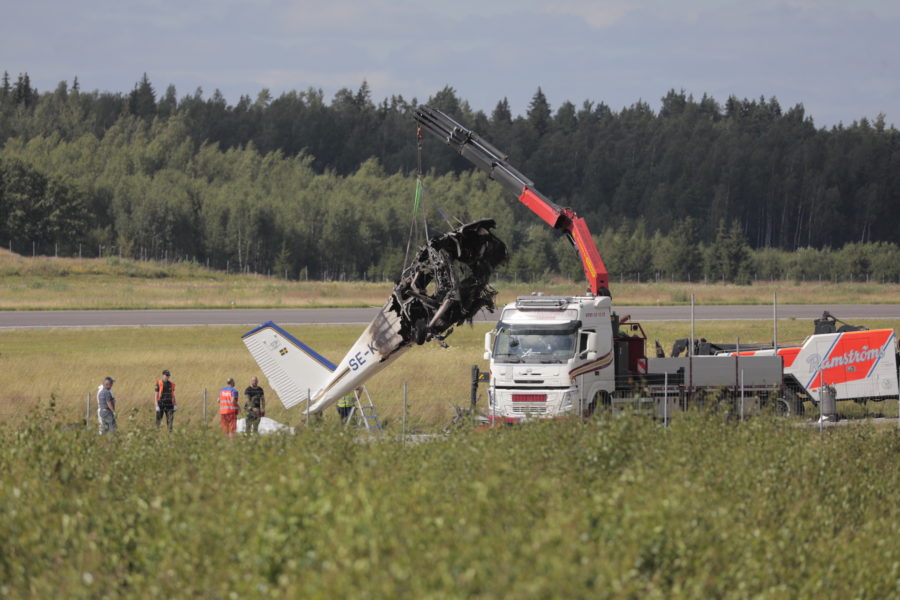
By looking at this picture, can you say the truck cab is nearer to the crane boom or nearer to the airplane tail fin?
the crane boom

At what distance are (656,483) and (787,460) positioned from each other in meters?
4.52

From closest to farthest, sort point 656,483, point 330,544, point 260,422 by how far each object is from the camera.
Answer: point 330,544
point 656,483
point 260,422

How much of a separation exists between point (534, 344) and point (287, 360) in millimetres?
6443

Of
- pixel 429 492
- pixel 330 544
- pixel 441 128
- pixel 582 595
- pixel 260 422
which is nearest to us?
pixel 582 595

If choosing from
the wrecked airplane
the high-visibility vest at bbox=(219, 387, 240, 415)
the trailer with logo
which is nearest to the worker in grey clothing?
the high-visibility vest at bbox=(219, 387, 240, 415)

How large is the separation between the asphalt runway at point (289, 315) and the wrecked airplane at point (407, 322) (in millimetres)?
32540

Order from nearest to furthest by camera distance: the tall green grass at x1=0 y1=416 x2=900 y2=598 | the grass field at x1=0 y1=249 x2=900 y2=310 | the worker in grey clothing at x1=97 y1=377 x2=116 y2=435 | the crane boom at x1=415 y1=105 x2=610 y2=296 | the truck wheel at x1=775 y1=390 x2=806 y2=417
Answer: the tall green grass at x1=0 y1=416 x2=900 y2=598
the worker in grey clothing at x1=97 y1=377 x2=116 y2=435
the truck wheel at x1=775 y1=390 x2=806 y2=417
the crane boom at x1=415 y1=105 x2=610 y2=296
the grass field at x1=0 y1=249 x2=900 y2=310

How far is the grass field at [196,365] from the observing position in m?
31.1

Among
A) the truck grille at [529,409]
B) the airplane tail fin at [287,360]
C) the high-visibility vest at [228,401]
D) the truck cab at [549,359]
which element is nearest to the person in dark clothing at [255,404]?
the high-visibility vest at [228,401]

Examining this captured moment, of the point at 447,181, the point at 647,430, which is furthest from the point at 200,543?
the point at 447,181

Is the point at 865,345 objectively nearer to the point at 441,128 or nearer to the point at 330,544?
the point at 441,128

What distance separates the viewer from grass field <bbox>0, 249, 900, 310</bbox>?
78250mm

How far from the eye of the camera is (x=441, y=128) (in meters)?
31.2

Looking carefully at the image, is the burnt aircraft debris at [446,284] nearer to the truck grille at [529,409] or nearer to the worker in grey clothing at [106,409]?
the truck grille at [529,409]
